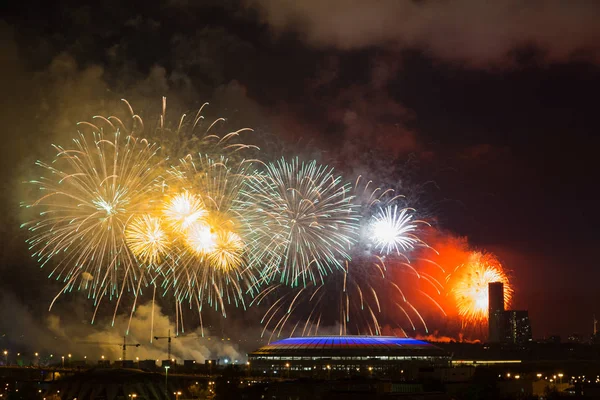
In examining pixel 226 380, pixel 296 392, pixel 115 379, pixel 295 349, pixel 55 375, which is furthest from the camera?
pixel 55 375

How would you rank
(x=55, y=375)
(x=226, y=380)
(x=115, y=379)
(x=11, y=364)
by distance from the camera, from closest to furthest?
(x=226, y=380)
(x=115, y=379)
(x=55, y=375)
(x=11, y=364)

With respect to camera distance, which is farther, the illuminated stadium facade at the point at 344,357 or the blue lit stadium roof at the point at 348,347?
the blue lit stadium roof at the point at 348,347

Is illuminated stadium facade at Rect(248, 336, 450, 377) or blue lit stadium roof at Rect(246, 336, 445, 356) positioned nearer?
illuminated stadium facade at Rect(248, 336, 450, 377)

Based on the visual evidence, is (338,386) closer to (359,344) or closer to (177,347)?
(359,344)

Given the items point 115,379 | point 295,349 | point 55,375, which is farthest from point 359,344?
point 55,375

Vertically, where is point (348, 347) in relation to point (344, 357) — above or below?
above
